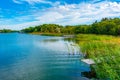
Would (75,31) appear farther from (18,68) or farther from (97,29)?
(18,68)

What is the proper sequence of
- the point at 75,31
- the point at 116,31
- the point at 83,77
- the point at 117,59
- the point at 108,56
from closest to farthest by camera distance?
the point at 117,59, the point at 108,56, the point at 83,77, the point at 116,31, the point at 75,31

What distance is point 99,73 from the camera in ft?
39.5

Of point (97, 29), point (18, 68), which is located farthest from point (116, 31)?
point (18, 68)

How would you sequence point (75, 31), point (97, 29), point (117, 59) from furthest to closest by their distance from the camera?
point (75, 31) → point (97, 29) → point (117, 59)

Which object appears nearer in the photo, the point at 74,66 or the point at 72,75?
the point at 72,75

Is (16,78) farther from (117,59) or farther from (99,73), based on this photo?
(117,59)

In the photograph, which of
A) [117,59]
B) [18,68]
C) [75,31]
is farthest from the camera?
[75,31]

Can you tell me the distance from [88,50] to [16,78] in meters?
8.83

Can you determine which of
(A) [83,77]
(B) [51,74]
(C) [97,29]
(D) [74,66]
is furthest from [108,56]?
(C) [97,29]

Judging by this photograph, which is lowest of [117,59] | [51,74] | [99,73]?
[51,74]

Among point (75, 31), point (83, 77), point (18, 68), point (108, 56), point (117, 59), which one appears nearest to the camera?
point (117, 59)

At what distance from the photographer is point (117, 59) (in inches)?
448

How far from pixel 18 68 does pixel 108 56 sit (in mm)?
9826

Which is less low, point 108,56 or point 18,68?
point 108,56
